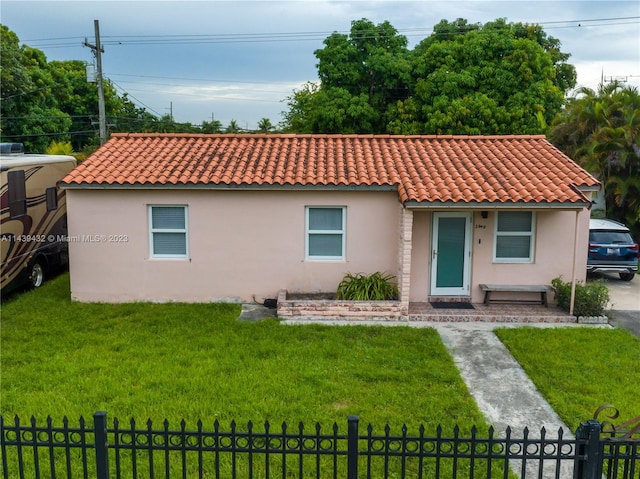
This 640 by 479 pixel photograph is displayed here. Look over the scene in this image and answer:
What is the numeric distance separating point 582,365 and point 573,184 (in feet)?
14.8

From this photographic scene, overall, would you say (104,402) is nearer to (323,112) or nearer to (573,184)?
(573,184)

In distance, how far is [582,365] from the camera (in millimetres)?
8672

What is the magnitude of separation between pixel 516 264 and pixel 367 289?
3529 millimetres

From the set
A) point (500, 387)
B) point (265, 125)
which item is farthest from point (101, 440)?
point (265, 125)

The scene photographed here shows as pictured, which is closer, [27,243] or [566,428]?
[566,428]

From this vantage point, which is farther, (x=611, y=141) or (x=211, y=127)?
(x=211, y=127)

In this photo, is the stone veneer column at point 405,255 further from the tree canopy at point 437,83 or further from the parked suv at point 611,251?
the tree canopy at point 437,83

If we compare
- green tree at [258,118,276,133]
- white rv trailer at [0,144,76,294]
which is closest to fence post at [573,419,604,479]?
white rv trailer at [0,144,76,294]

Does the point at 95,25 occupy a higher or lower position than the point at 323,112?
higher

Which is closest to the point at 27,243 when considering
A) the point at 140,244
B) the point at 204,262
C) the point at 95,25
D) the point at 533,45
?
the point at 140,244

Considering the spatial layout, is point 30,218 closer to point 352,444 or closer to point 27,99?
point 352,444

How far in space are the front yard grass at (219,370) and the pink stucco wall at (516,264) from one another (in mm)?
2256

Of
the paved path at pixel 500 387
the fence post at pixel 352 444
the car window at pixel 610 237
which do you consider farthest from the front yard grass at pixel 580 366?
the car window at pixel 610 237

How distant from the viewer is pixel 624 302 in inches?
505
